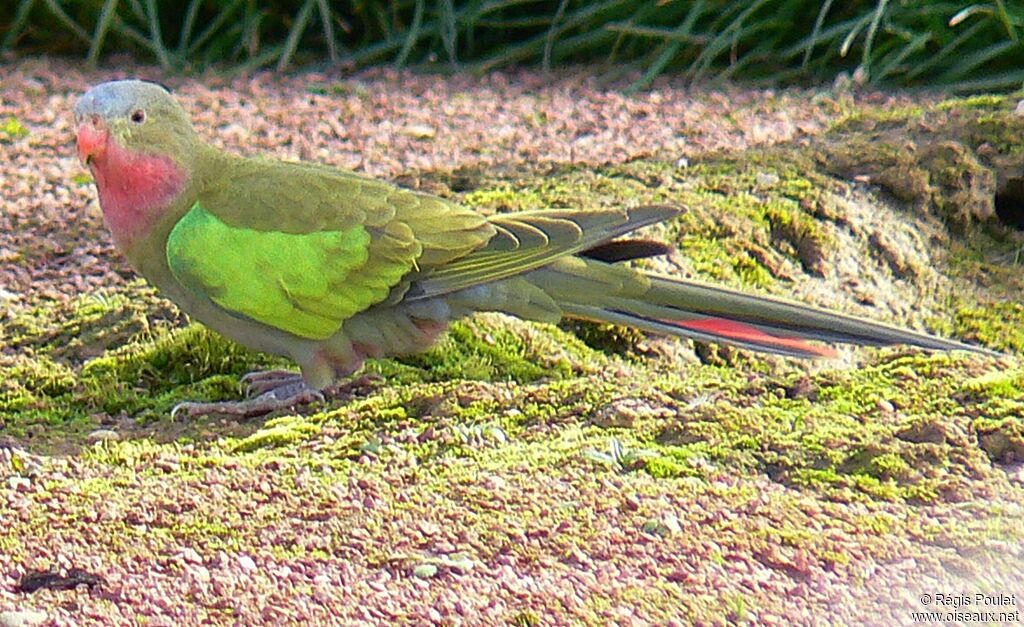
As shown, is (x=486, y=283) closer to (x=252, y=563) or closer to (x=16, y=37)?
(x=252, y=563)

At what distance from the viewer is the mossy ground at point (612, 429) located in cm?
268

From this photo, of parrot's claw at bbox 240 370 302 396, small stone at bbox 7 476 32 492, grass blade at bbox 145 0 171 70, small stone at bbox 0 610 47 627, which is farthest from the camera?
grass blade at bbox 145 0 171 70

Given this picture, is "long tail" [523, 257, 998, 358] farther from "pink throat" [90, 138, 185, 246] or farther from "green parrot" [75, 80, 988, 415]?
"pink throat" [90, 138, 185, 246]

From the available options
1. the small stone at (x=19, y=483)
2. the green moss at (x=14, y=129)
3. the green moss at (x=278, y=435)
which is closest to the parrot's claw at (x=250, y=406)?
the green moss at (x=278, y=435)

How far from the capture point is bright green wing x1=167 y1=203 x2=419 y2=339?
3596mm

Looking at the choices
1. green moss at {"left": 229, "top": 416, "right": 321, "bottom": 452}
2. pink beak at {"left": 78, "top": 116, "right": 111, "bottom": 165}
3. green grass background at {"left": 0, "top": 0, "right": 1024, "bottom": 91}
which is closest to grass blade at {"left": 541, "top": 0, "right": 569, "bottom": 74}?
green grass background at {"left": 0, "top": 0, "right": 1024, "bottom": 91}

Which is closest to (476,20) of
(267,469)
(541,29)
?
(541,29)

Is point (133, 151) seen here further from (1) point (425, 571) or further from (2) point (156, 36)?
(2) point (156, 36)

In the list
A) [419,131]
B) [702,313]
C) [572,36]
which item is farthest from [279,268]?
[572,36]

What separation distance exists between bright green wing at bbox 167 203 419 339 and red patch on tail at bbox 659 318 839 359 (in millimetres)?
764

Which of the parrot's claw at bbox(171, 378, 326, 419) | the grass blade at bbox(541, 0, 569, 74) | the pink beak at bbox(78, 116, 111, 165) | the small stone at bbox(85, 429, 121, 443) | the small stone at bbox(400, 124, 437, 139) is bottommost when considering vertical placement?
the small stone at bbox(85, 429, 121, 443)

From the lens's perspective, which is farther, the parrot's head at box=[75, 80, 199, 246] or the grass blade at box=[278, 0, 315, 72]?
the grass blade at box=[278, 0, 315, 72]

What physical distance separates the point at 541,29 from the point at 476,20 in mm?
463

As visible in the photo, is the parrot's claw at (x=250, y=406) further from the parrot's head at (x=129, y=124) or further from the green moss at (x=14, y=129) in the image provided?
the green moss at (x=14, y=129)
